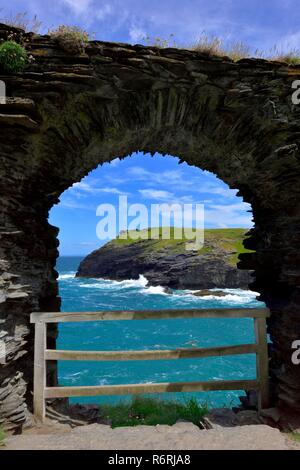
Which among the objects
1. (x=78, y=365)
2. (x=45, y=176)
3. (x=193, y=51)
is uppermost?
(x=193, y=51)

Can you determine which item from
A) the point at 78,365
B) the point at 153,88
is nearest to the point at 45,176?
the point at 153,88

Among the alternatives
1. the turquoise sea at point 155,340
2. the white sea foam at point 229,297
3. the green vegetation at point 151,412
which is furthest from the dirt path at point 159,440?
the white sea foam at point 229,297

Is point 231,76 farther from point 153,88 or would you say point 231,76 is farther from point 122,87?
point 122,87

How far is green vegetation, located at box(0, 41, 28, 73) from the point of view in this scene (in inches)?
266

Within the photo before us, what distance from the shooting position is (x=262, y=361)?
730 centimetres

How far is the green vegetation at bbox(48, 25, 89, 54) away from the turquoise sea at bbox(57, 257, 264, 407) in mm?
9607

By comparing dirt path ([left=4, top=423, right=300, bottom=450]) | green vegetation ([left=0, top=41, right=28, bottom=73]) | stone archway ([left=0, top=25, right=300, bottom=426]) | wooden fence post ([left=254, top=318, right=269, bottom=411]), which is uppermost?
green vegetation ([left=0, top=41, right=28, bottom=73])

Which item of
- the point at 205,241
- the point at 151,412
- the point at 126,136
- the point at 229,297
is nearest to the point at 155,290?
the point at 205,241

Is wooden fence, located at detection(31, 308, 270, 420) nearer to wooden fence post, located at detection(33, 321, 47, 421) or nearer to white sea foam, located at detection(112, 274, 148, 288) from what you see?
wooden fence post, located at detection(33, 321, 47, 421)

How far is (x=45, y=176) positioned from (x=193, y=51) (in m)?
4.45

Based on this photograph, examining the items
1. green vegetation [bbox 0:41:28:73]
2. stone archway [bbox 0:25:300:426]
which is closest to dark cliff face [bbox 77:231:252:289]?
stone archway [bbox 0:25:300:426]

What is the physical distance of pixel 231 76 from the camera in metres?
7.39

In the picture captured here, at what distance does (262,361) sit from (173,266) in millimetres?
84835

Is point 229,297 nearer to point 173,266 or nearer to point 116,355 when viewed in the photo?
point 173,266
